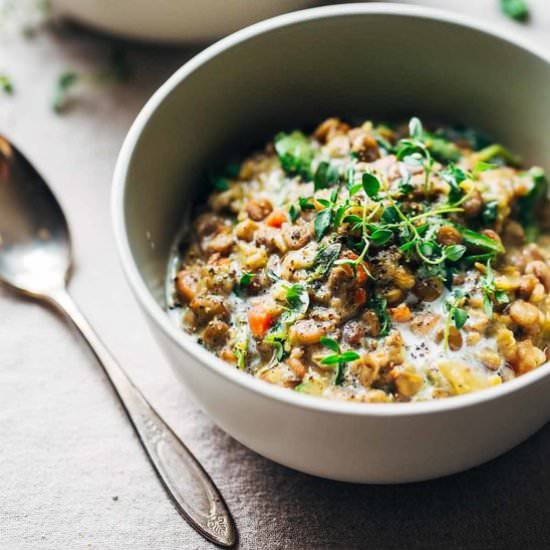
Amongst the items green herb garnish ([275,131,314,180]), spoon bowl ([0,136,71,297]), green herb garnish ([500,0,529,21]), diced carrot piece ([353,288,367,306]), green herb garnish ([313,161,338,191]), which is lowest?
spoon bowl ([0,136,71,297])

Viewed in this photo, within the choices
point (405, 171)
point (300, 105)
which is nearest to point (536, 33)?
point (300, 105)

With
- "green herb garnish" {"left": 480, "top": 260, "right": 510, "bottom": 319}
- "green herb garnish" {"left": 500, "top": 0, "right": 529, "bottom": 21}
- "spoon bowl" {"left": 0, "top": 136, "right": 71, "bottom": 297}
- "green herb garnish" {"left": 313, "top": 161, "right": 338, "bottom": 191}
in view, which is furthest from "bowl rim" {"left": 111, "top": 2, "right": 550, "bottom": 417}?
"green herb garnish" {"left": 500, "top": 0, "right": 529, "bottom": 21}

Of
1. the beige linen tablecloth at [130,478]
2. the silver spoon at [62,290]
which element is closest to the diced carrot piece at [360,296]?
the beige linen tablecloth at [130,478]

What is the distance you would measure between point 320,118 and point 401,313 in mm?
1082

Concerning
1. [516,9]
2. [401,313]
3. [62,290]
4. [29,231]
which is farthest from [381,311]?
[516,9]

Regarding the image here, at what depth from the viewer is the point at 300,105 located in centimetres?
307

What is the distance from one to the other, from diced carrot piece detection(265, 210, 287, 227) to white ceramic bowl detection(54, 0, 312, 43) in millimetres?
1176

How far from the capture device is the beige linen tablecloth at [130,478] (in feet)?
7.91

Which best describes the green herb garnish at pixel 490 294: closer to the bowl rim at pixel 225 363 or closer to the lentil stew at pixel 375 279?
the lentil stew at pixel 375 279

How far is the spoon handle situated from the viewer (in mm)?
2422

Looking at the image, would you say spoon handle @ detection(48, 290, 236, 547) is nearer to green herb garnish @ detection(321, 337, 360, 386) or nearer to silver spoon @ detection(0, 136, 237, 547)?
silver spoon @ detection(0, 136, 237, 547)

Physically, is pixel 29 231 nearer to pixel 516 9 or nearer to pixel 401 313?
pixel 401 313

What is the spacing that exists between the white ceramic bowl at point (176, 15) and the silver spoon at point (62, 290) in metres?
0.73

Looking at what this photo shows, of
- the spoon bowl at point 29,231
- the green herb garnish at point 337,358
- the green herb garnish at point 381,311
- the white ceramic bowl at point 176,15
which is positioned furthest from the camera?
the white ceramic bowl at point 176,15
